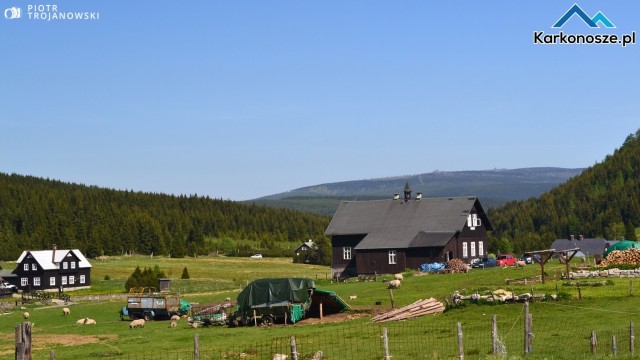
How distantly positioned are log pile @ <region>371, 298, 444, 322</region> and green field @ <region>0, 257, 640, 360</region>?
3.09 ft

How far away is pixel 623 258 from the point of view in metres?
61.4

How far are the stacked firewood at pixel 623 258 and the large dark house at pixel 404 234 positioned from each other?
20909 mm

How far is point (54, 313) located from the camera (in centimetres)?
6481

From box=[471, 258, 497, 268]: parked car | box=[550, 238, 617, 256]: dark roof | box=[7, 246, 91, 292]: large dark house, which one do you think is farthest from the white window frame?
box=[7, 246, 91, 292]: large dark house

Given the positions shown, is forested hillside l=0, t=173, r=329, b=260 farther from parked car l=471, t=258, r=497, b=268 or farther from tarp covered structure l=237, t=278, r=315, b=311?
tarp covered structure l=237, t=278, r=315, b=311

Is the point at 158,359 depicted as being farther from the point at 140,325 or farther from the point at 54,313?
the point at 54,313

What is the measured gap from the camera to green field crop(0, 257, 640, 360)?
32.7 meters

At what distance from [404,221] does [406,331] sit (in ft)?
162

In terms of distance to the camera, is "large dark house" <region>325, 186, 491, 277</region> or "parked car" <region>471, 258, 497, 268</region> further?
"large dark house" <region>325, 186, 491, 277</region>

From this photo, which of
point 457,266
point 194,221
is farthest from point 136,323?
point 194,221

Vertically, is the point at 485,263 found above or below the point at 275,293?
above

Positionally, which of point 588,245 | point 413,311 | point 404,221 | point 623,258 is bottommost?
point 413,311

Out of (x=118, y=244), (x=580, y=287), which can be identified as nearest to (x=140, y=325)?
(x=580, y=287)

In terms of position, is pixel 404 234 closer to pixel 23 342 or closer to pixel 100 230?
pixel 23 342
